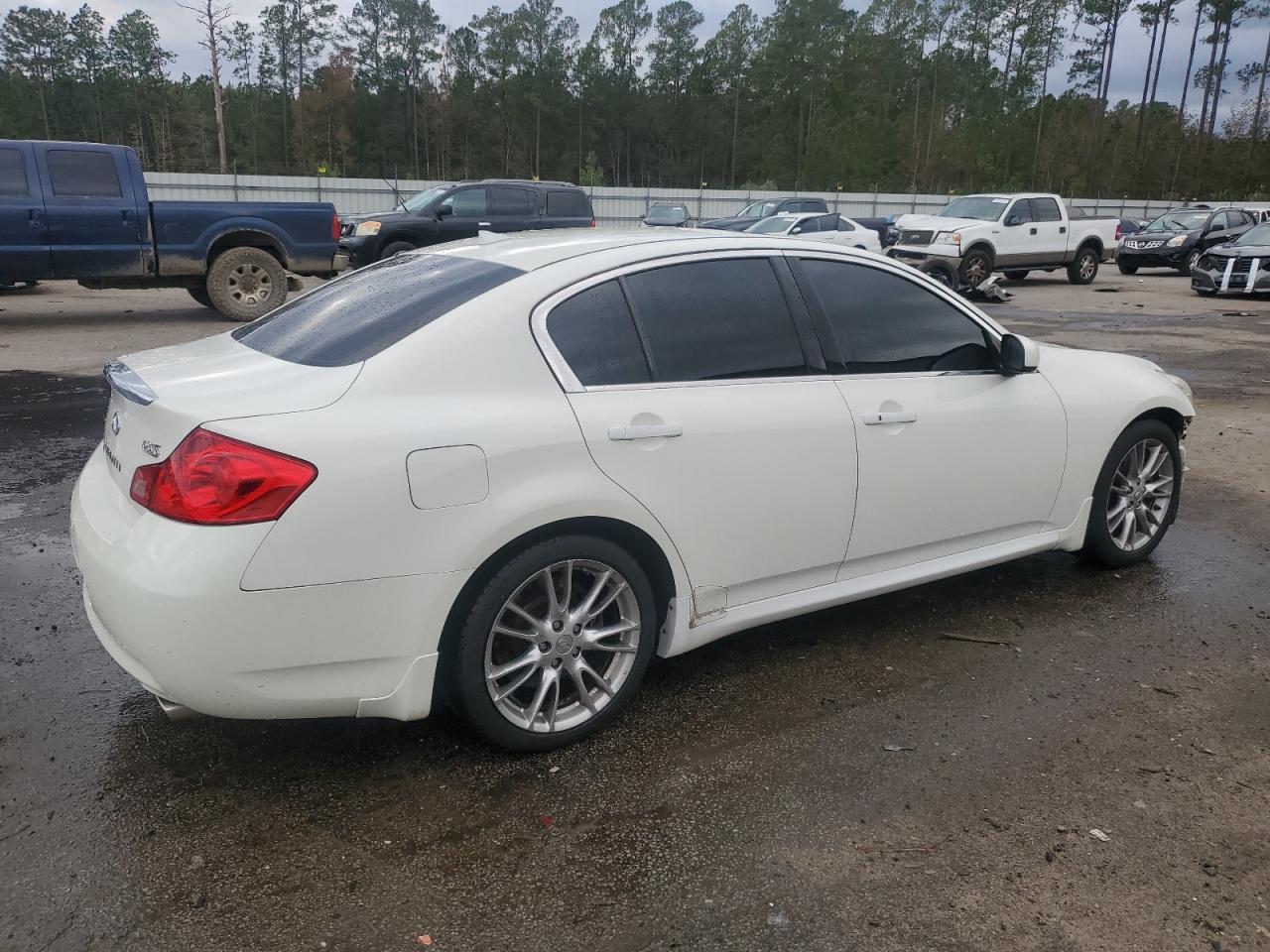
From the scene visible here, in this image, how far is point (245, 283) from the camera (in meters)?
12.7

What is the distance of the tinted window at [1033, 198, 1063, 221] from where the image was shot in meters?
20.9

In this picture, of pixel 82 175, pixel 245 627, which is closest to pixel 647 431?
pixel 245 627

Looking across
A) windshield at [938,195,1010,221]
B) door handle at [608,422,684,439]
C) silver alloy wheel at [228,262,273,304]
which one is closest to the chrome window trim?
door handle at [608,422,684,439]

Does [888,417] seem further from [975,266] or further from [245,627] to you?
[975,266]

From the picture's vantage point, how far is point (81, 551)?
2.94 m

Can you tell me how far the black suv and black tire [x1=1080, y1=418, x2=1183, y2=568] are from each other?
13426 mm

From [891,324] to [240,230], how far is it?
35.3ft

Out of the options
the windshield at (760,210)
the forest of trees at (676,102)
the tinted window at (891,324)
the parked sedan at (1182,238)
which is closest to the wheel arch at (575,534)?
the tinted window at (891,324)

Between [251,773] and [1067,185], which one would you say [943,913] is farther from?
[1067,185]

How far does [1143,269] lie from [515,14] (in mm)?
71082

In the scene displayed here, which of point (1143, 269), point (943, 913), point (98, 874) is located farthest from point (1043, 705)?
point (1143, 269)

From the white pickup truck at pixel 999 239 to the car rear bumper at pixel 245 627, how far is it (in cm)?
1822

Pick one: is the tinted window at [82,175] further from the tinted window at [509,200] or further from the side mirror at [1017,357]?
the side mirror at [1017,357]

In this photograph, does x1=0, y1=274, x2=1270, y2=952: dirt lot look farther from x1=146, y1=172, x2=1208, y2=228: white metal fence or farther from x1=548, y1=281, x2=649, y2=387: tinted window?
x1=146, y1=172, x2=1208, y2=228: white metal fence
